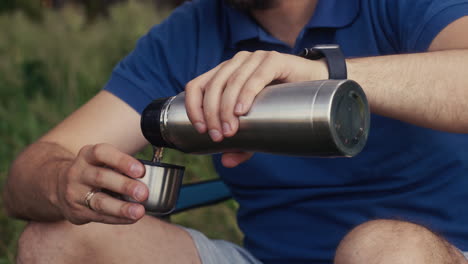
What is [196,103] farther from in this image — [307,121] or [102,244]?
[102,244]

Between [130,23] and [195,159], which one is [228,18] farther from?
[130,23]

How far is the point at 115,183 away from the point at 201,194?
2.09ft

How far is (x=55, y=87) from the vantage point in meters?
4.03

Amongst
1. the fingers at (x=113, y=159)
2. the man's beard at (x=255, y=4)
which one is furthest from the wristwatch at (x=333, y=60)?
the man's beard at (x=255, y=4)

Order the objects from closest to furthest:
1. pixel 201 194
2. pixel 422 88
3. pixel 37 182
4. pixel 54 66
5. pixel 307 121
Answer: pixel 307 121 → pixel 422 88 → pixel 37 182 → pixel 201 194 → pixel 54 66

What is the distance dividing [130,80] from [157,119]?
69cm

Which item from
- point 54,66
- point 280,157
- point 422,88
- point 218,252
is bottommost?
point 54,66

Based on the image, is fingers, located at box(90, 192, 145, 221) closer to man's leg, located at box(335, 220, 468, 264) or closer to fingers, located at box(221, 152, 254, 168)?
fingers, located at box(221, 152, 254, 168)

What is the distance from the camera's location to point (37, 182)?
156cm

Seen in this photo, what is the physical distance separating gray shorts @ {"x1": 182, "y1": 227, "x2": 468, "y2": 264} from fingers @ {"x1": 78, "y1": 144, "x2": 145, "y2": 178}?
442mm

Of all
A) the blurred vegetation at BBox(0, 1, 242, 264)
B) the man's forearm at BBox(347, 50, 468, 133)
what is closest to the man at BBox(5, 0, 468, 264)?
the man's forearm at BBox(347, 50, 468, 133)

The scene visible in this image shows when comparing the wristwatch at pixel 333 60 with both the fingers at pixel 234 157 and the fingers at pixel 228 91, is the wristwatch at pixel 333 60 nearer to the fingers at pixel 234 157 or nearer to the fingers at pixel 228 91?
the fingers at pixel 228 91

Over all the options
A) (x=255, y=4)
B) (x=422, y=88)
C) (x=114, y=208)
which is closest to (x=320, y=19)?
(x=255, y=4)

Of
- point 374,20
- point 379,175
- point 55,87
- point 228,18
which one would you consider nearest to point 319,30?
point 374,20
